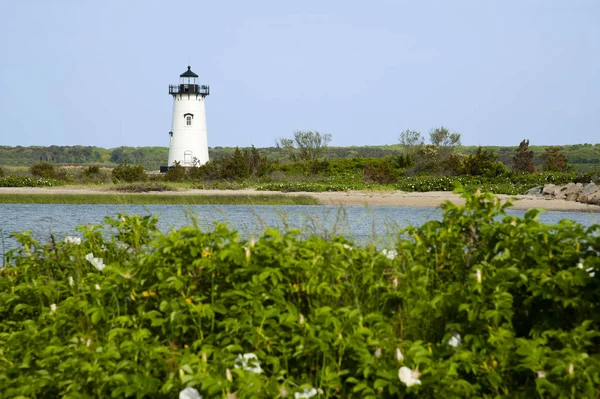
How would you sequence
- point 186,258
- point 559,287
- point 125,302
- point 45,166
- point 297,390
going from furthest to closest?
point 45,166
point 125,302
point 186,258
point 559,287
point 297,390

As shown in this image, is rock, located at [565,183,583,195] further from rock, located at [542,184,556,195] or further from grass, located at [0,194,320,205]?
grass, located at [0,194,320,205]

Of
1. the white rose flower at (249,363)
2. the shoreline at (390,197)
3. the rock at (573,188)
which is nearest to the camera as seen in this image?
the white rose flower at (249,363)

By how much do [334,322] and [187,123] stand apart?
51996 millimetres

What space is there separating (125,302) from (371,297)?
162cm

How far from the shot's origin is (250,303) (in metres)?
4.50

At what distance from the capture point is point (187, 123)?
5531 centimetres

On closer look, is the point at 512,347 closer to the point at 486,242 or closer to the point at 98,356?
the point at 486,242

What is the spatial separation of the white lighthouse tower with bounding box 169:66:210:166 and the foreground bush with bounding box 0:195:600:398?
50424 mm

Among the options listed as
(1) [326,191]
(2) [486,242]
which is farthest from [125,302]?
(1) [326,191]

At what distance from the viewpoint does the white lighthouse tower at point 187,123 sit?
55281mm

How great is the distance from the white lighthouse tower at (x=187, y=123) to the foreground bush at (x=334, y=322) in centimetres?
5042

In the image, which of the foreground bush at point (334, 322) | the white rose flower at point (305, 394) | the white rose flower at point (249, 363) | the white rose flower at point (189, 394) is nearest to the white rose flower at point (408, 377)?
the foreground bush at point (334, 322)

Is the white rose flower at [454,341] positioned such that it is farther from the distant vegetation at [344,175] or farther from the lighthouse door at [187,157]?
the lighthouse door at [187,157]

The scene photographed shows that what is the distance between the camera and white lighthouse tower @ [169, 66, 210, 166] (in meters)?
55.3
